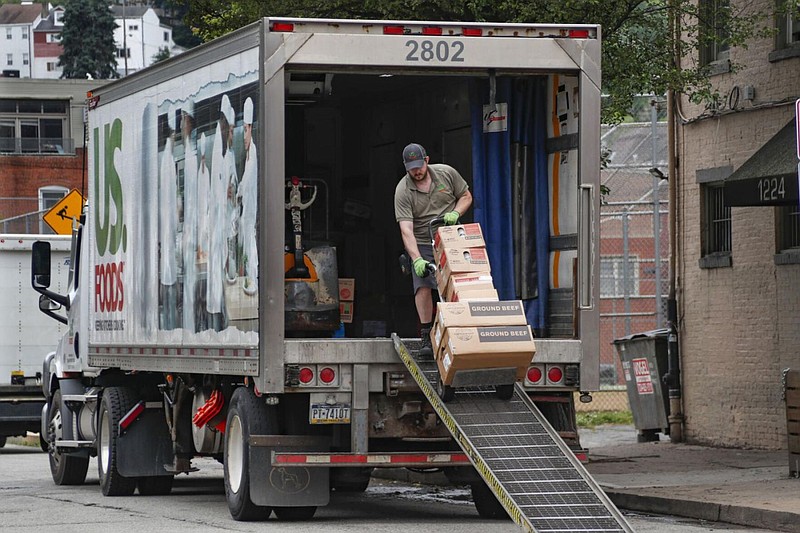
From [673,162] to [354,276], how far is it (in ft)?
22.4

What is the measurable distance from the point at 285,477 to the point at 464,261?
7.04 ft

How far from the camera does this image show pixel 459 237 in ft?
36.9

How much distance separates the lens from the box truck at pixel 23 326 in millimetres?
22469

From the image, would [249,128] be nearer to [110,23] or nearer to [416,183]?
[416,183]

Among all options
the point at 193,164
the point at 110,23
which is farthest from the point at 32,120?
the point at 193,164

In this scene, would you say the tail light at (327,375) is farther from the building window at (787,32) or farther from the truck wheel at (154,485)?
the building window at (787,32)

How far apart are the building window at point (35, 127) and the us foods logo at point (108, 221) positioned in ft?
154

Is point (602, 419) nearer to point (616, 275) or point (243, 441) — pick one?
point (616, 275)

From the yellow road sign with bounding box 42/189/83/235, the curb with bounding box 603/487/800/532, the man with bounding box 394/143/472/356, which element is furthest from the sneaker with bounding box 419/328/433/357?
the yellow road sign with bounding box 42/189/83/235

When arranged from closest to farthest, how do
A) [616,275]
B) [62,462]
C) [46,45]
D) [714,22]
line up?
1. [714,22]
2. [62,462]
3. [616,275]
4. [46,45]

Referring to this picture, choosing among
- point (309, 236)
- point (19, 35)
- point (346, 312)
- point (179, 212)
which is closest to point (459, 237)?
point (346, 312)

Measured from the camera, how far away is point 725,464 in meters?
16.7

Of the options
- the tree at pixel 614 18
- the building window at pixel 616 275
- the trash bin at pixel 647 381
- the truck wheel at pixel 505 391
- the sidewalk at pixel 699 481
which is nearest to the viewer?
the truck wheel at pixel 505 391

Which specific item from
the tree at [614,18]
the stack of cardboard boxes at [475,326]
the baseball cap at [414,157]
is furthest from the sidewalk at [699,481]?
the tree at [614,18]
